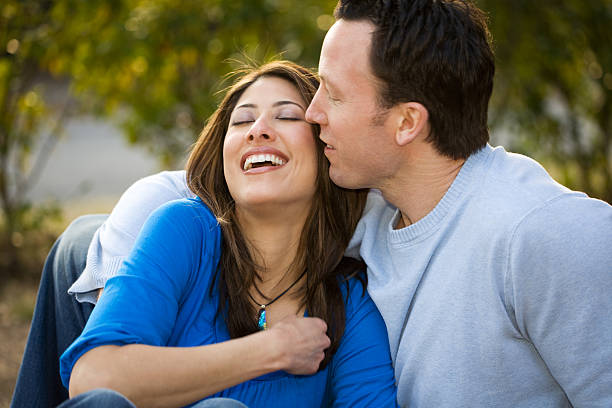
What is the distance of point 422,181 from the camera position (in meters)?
2.38

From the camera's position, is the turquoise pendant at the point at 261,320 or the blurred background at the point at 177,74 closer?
the turquoise pendant at the point at 261,320

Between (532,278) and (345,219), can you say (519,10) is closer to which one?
(345,219)

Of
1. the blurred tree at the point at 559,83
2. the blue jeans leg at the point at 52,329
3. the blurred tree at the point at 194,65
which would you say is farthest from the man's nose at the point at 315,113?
the blurred tree at the point at 559,83

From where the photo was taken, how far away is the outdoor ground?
3.93m

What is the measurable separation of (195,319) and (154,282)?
0.90ft

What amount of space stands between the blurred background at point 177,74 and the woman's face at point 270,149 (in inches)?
66.5

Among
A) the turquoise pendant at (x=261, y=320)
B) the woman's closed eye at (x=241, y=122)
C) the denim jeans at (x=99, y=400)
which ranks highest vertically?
the woman's closed eye at (x=241, y=122)

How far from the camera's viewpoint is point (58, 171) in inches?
398

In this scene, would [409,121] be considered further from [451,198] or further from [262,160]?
[262,160]

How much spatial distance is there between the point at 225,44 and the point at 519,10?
7.71 feet

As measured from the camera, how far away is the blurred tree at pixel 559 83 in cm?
550

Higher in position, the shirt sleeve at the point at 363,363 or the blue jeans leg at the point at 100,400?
the blue jeans leg at the point at 100,400

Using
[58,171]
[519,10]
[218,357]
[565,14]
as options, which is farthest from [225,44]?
[58,171]

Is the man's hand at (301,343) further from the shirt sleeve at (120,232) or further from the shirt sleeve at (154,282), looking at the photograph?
the shirt sleeve at (120,232)
